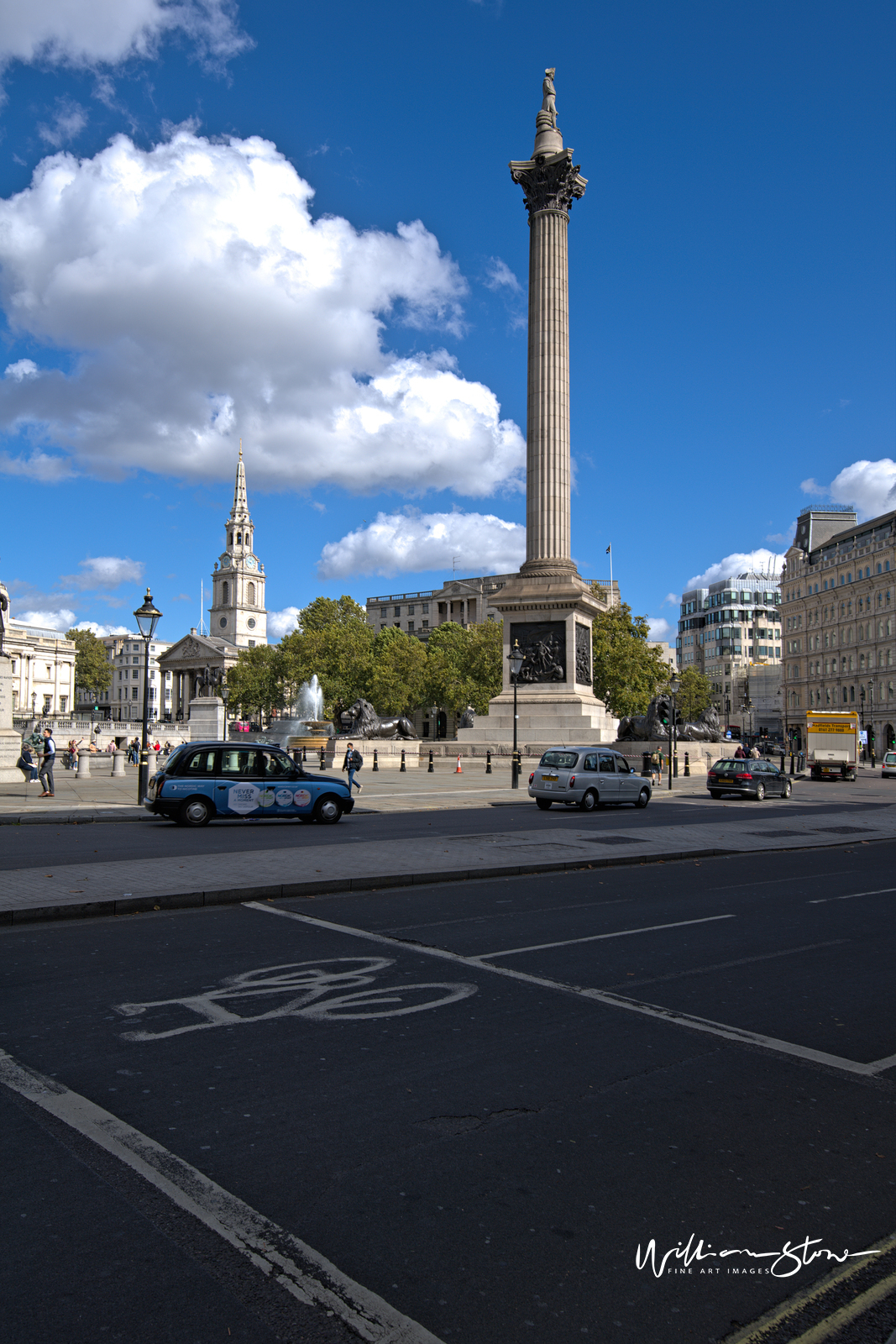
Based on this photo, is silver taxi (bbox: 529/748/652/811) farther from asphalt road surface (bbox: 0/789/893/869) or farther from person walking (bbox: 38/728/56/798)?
person walking (bbox: 38/728/56/798)

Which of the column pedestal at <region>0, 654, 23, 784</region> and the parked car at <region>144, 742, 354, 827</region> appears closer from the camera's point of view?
the parked car at <region>144, 742, 354, 827</region>

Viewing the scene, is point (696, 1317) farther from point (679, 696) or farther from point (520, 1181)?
point (679, 696)

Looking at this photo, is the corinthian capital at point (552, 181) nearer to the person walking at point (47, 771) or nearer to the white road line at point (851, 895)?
the person walking at point (47, 771)

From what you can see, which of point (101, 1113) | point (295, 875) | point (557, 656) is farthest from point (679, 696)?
point (101, 1113)

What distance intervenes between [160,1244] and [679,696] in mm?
115264

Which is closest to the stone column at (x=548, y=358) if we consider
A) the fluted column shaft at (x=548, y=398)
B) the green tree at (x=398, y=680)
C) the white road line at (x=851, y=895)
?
the fluted column shaft at (x=548, y=398)

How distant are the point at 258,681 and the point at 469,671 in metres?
29.3

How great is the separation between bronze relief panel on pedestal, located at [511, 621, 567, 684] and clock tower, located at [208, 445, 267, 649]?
129 metres

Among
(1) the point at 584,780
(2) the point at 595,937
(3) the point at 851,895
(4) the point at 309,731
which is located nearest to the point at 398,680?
(4) the point at 309,731

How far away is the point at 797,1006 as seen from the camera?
271 inches

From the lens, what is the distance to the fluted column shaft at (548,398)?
46.6m

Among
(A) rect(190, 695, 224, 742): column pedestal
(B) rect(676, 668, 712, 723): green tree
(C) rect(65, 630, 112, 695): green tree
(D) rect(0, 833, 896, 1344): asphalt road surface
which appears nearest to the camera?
(D) rect(0, 833, 896, 1344): asphalt road surface

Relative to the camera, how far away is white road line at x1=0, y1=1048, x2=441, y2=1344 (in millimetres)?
3125

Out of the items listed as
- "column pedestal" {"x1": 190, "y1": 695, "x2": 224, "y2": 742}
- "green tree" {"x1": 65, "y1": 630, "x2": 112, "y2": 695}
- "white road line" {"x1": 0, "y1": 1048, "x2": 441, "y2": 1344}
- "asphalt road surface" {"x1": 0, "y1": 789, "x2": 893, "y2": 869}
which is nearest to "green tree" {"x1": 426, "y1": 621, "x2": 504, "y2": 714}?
"column pedestal" {"x1": 190, "y1": 695, "x2": 224, "y2": 742}
